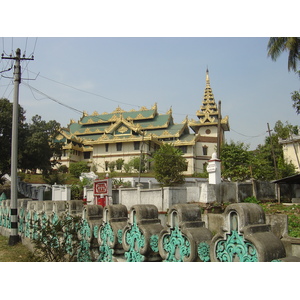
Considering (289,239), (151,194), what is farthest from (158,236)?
(151,194)

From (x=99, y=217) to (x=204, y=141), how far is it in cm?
4178

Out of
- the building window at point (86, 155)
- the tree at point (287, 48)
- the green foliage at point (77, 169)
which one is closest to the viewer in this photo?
the tree at point (287, 48)

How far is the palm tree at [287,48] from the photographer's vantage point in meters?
16.5

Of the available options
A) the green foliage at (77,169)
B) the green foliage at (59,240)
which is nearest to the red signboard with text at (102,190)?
the green foliage at (59,240)

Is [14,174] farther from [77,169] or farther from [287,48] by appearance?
[77,169]

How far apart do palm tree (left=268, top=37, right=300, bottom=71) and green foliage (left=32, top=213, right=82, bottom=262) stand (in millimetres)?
13692

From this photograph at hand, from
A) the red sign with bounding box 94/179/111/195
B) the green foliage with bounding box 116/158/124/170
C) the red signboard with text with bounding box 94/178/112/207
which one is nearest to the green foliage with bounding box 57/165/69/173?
the green foliage with bounding box 116/158/124/170

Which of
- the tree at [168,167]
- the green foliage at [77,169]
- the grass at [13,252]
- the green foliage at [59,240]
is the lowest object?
the grass at [13,252]

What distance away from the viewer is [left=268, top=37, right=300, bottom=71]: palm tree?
16.5m

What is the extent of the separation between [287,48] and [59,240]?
1501 centimetres

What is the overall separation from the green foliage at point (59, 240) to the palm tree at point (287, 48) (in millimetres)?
13692

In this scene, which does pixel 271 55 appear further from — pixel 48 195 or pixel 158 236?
pixel 48 195

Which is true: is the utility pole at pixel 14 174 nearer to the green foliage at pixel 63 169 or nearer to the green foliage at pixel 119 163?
the green foliage at pixel 119 163

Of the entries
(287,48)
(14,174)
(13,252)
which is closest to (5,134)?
(14,174)
